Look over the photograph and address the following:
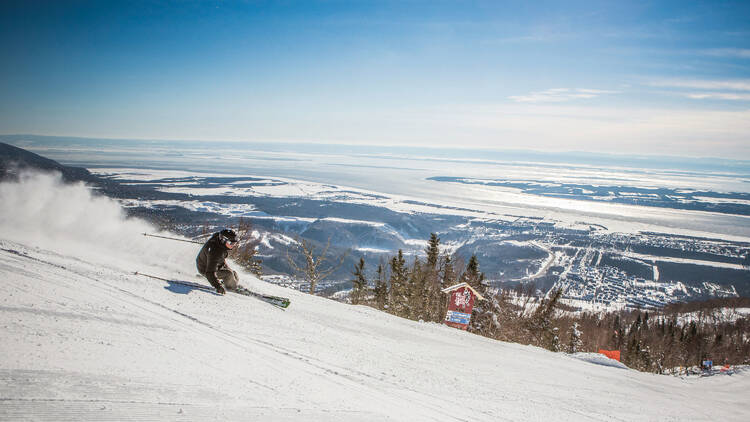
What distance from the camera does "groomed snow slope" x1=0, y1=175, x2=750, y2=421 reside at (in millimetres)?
3221

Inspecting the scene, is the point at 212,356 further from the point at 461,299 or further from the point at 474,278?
the point at 474,278

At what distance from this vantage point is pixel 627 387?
8586 millimetres

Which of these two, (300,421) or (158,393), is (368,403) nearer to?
(300,421)

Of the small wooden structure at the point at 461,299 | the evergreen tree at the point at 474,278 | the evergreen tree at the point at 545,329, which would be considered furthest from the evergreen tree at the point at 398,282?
the evergreen tree at the point at 545,329

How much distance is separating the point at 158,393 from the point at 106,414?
48cm


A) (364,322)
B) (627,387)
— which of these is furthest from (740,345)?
(364,322)

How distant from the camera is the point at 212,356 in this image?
179 inches

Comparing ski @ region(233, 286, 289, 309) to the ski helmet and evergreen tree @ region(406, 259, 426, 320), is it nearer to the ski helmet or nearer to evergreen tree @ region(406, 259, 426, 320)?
the ski helmet

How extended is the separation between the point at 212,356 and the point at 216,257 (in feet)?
12.3

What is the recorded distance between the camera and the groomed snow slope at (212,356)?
3221 millimetres

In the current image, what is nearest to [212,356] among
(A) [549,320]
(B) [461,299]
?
(B) [461,299]

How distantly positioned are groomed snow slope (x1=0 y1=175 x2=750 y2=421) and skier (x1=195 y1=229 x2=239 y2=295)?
0.43m

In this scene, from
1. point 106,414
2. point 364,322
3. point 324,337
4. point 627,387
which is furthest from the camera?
point 364,322

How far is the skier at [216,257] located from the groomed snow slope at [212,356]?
425mm
